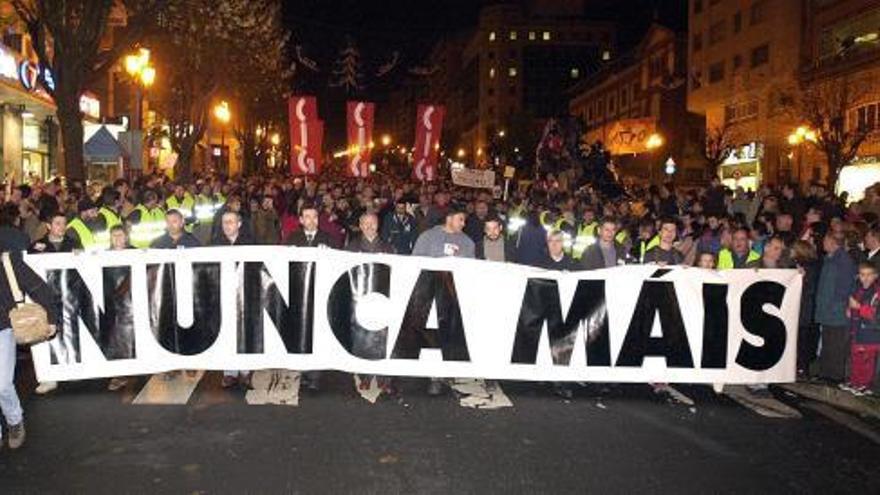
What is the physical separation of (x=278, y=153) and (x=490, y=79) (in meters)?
46.4

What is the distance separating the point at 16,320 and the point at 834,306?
758 centimetres

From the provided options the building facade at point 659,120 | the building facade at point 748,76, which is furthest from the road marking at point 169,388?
the building facade at point 659,120

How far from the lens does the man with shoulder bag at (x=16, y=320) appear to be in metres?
6.54

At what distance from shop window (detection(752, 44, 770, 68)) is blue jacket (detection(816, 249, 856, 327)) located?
4184 centimetres

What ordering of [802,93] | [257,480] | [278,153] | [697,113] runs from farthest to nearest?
[278,153] → [697,113] → [802,93] → [257,480]

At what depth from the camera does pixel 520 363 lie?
8812mm

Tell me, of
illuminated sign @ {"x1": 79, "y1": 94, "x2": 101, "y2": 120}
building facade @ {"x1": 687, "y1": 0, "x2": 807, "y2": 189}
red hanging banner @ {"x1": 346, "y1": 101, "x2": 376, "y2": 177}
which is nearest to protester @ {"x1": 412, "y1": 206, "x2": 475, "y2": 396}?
red hanging banner @ {"x1": 346, "y1": 101, "x2": 376, "y2": 177}

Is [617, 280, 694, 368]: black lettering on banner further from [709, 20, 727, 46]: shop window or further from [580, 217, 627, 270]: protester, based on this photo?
[709, 20, 727, 46]: shop window

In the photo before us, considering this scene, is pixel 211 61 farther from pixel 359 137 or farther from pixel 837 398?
pixel 837 398

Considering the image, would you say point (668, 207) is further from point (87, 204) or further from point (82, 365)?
point (82, 365)

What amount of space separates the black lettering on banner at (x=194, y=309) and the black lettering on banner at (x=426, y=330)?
1.76 metres

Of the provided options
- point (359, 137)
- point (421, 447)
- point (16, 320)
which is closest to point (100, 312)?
point (16, 320)

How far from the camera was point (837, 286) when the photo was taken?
30.9ft

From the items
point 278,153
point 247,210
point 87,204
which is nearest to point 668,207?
point 247,210
